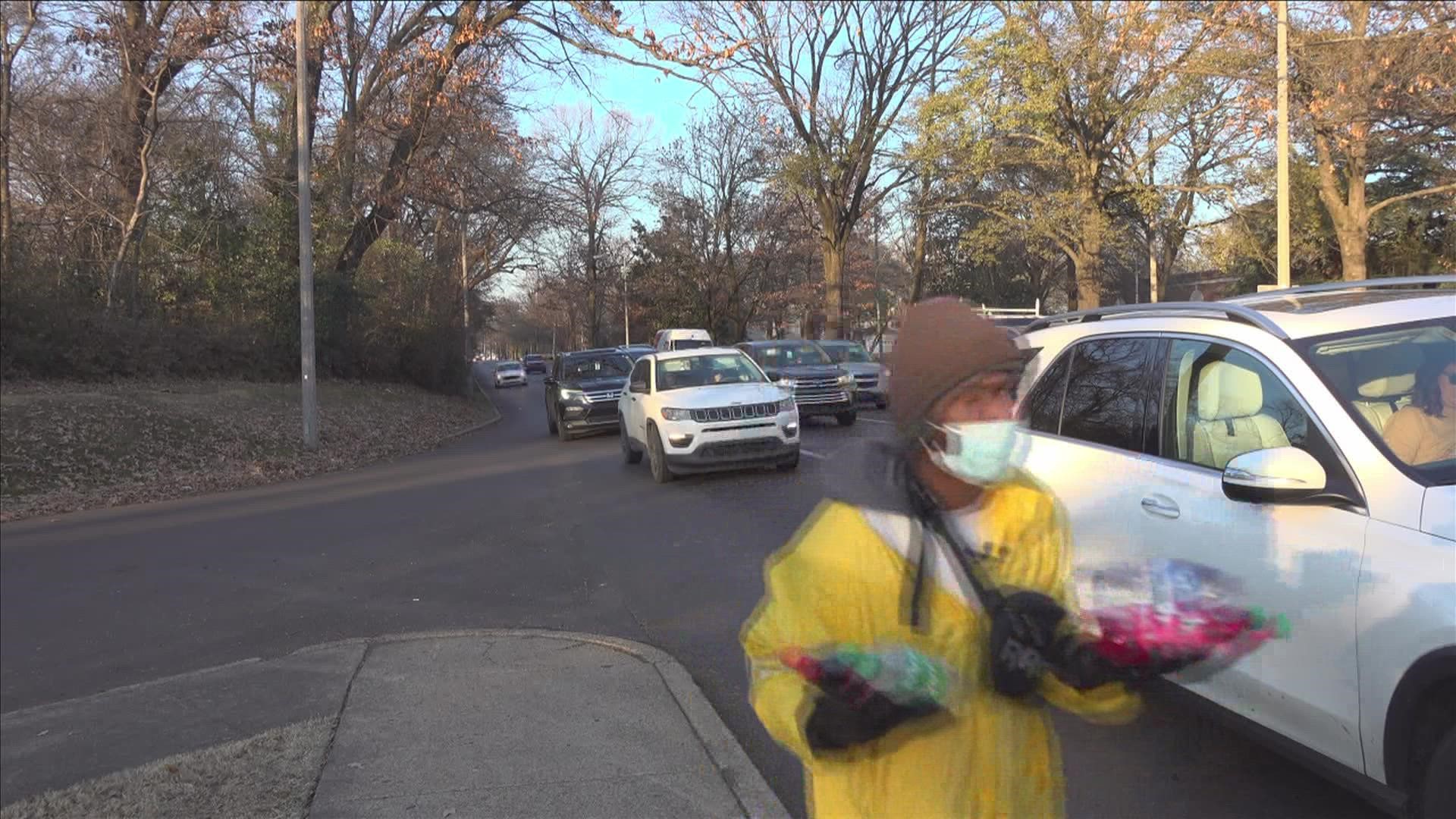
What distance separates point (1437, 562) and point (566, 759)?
308 cm

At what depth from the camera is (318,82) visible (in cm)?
2108

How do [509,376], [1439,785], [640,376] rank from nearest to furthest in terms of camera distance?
[1439,785], [640,376], [509,376]

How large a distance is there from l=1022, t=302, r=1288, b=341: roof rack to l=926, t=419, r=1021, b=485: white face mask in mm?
1925

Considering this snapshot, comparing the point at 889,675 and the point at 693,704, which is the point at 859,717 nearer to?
the point at 889,675

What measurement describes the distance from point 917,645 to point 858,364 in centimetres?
1816

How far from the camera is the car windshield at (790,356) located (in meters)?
18.0

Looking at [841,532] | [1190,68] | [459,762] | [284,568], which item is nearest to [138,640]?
[284,568]

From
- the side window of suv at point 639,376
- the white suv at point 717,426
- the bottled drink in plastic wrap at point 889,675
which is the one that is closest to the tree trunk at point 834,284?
the side window of suv at point 639,376

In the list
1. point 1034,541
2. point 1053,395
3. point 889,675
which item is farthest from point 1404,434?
point 889,675

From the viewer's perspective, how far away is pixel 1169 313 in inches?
151

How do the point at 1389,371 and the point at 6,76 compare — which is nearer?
the point at 1389,371

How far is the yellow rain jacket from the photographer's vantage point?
1.80 meters

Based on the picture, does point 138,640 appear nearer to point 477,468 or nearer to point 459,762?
point 459,762

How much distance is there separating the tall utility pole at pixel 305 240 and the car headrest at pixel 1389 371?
1542 centimetres
